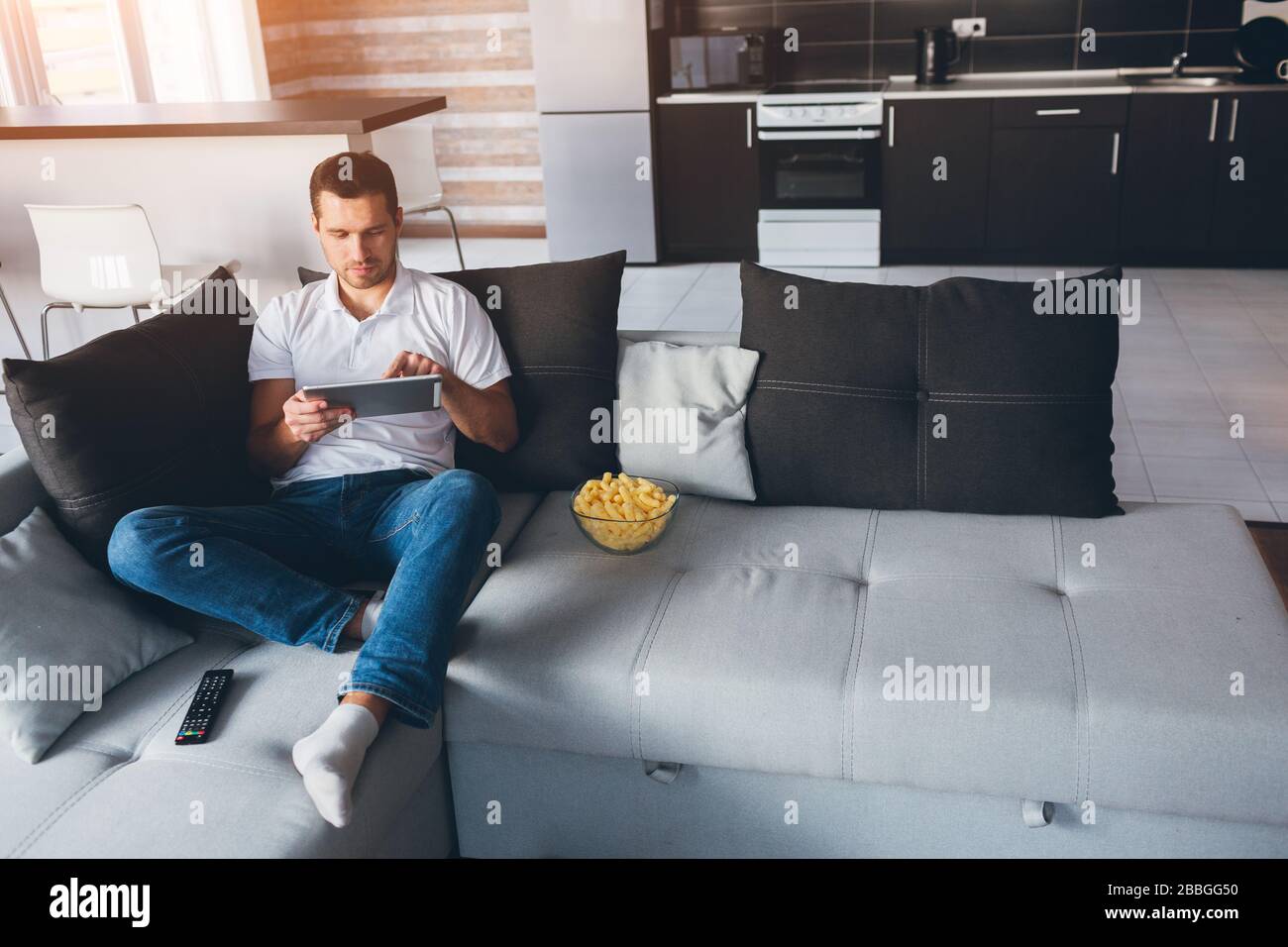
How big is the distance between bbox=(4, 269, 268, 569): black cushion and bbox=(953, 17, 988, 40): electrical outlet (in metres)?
4.62

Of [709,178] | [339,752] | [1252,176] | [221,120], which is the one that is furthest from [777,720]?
[1252,176]

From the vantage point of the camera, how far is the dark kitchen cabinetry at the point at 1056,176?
5.38 metres

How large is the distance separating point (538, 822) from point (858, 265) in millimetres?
4388

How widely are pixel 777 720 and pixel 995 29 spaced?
5.01 metres

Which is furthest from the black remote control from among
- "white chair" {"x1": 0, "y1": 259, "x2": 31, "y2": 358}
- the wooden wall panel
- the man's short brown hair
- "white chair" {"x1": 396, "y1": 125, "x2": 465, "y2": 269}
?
the wooden wall panel

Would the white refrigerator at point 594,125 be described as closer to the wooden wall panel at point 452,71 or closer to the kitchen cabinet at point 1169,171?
the wooden wall panel at point 452,71

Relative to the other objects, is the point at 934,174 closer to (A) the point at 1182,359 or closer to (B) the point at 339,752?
(A) the point at 1182,359

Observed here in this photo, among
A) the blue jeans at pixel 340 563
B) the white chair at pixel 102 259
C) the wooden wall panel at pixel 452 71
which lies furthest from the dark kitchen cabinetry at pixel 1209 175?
the blue jeans at pixel 340 563

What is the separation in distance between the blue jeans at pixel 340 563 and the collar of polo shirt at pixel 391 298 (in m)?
0.35

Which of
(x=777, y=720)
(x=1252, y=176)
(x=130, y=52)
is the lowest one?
(x=777, y=720)

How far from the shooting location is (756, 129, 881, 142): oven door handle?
5.58m

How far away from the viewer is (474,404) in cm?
226

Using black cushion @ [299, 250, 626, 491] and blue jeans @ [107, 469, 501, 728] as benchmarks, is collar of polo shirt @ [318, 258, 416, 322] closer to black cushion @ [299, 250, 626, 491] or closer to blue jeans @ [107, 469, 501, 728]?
black cushion @ [299, 250, 626, 491]
